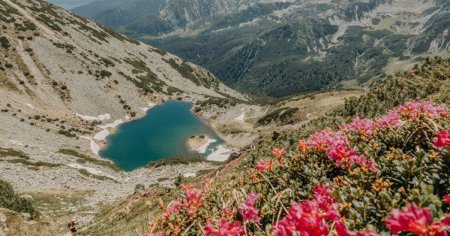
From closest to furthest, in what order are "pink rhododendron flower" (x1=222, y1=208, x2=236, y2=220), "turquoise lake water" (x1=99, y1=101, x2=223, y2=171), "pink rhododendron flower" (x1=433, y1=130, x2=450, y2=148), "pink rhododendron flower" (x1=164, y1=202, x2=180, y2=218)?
"pink rhododendron flower" (x1=433, y1=130, x2=450, y2=148)
"pink rhododendron flower" (x1=222, y1=208, x2=236, y2=220)
"pink rhododendron flower" (x1=164, y1=202, x2=180, y2=218)
"turquoise lake water" (x1=99, y1=101, x2=223, y2=171)

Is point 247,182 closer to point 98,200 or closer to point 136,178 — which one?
point 98,200

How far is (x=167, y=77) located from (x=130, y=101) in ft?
145

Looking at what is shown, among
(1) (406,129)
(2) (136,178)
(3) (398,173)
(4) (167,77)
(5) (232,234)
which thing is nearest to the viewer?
(5) (232,234)

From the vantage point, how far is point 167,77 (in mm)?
167750

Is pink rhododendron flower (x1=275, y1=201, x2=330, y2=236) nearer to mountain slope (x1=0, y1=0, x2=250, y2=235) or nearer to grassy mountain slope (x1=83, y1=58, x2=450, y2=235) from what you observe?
grassy mountain slope (x1=83, y1=58, x2=450, y2=235)

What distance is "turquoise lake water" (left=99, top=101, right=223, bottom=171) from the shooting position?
8762 cm

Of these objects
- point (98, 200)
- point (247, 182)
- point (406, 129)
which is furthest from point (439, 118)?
point (98, 200)

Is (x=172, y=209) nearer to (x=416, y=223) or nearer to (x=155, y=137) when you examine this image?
(x=416, y=223)

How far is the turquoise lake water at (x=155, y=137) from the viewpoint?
87.6 meters

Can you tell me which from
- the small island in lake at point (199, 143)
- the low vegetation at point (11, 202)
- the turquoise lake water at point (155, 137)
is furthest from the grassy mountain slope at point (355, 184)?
the small island in lake at point (199, 143)

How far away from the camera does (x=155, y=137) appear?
10100 cm

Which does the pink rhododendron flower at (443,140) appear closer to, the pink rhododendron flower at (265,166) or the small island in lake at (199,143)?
the pink rhododendron flower at (265,166)

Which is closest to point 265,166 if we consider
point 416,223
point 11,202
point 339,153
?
point 339,153

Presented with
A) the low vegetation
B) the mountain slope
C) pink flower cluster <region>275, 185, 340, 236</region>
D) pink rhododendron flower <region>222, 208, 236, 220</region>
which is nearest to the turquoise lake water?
the mountain slope
